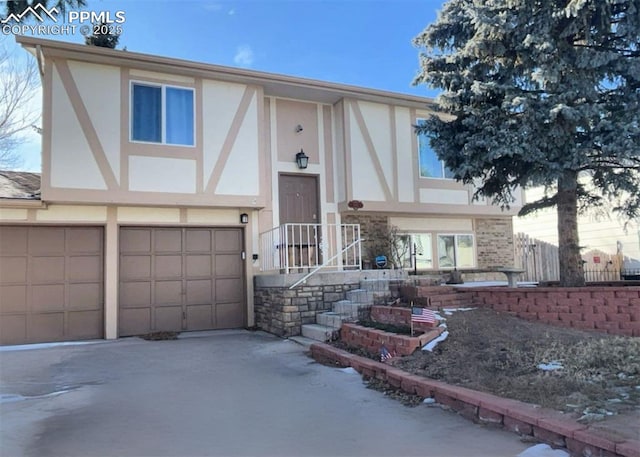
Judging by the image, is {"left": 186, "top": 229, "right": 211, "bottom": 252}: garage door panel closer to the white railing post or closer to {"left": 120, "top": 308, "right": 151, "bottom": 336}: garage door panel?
the white railing post

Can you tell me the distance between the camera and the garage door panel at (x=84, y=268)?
9.36m

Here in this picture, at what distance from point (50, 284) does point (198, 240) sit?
3.01 meters

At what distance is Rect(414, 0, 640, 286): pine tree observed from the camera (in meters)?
6.69

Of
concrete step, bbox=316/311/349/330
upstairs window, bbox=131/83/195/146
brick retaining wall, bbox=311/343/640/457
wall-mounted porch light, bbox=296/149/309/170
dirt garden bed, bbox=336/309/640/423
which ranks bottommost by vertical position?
brick retaining wall, bbox=311/343/640/457

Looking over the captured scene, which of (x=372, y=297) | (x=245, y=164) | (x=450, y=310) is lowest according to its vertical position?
(x=450, y=310)

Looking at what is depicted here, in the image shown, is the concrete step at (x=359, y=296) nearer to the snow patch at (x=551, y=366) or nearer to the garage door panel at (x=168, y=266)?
the snow patch at (x=551, y=366)

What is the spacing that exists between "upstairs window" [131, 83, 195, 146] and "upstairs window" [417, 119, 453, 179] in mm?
5839

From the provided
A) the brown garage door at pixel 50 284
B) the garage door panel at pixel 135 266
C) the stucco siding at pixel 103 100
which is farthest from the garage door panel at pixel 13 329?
the stucco siding at pixel 103 100

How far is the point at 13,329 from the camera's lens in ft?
29.4

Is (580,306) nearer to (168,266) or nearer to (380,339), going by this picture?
(380,339)

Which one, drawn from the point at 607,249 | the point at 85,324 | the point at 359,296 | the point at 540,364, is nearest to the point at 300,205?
the point at 359,296

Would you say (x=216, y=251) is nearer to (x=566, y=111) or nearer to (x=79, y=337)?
(x=79, y=337)

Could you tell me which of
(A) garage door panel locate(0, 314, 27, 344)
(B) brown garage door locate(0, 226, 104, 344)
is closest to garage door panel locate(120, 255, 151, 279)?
(B) brown garage door locate(0, 226, 104, 344)

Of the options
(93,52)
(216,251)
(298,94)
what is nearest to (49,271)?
(216,251)
